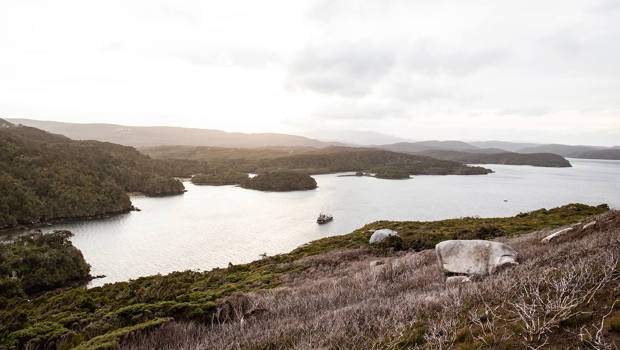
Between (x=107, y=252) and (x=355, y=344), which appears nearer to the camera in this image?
(x=355, y=344)

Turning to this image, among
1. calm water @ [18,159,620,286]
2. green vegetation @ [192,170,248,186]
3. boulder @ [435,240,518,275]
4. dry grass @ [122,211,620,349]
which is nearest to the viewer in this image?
dry grass @ [122,211,620,349]

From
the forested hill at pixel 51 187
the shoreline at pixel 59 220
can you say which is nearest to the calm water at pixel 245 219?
the shoreline at pixel 59 220

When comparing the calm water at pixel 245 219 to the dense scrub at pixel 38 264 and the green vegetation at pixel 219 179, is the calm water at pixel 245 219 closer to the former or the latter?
the dense scrub at pixel 38 264

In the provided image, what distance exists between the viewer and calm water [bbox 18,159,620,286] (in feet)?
144

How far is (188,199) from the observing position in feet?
316

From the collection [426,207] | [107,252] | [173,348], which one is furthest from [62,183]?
[426,207]

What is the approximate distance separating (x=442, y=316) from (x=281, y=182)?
397ft

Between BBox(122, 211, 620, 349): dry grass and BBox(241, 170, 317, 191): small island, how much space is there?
112421 millimetres

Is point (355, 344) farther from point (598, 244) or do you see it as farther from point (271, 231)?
point (271, 231)

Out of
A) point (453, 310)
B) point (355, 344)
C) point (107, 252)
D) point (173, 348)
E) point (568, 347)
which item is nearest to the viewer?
point (568, 347)

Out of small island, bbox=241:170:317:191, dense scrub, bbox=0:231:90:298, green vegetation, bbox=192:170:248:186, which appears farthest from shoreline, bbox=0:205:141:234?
green vegetation, bbox=192:170:248:186

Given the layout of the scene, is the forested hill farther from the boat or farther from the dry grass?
the dry grass

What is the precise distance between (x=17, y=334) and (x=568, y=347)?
1260 cm

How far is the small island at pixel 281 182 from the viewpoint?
123312mm
